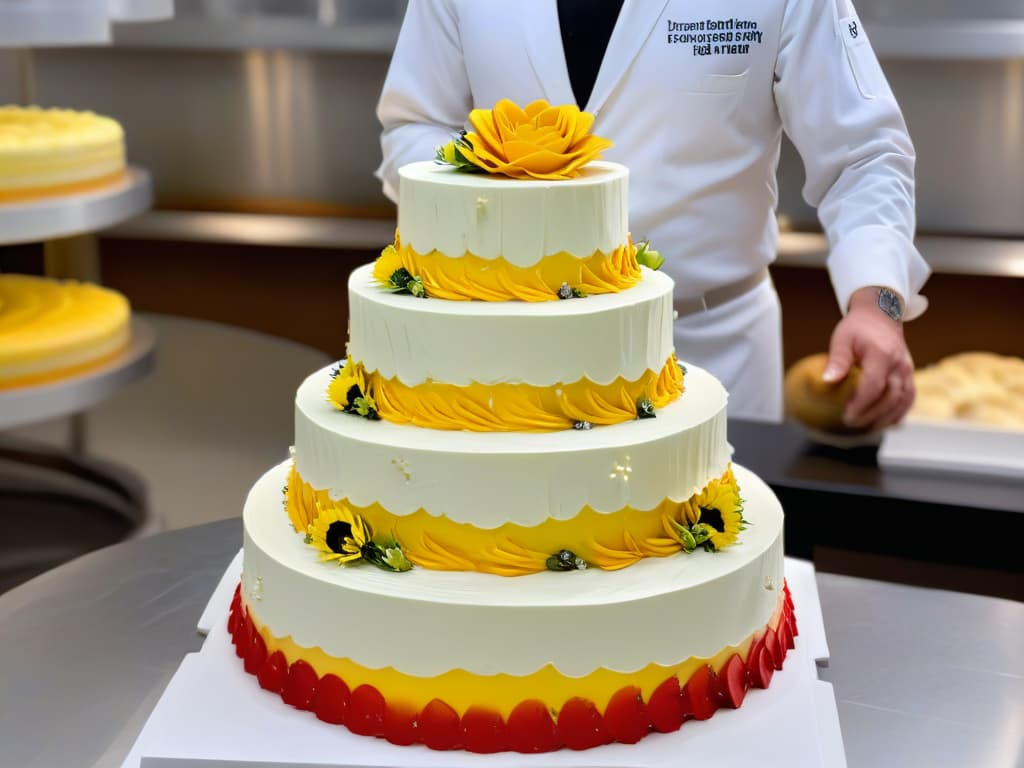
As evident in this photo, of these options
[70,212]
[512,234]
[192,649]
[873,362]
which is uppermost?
[512,234]

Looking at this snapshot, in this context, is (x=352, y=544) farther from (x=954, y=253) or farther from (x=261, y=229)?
(x=261, y=229)

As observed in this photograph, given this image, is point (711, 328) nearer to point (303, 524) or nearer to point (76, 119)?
point (303, 524)

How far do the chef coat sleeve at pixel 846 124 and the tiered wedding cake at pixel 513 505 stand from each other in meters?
0.77

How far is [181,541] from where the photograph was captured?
1695 mm

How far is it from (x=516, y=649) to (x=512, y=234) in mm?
393

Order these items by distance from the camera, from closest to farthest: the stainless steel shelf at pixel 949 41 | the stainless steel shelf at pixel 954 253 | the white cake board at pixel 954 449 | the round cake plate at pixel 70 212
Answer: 1. the white cake board at pixel 954 449
2. the round cake plate at pixel 70 212
3. the stainless steel shelf at pixel 949 41
4. the stainless steel shelf at pixel 954 253

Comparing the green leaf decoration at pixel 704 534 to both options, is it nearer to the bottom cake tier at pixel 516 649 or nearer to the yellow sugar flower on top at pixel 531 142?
the bottom cake tier at pixel 516 649

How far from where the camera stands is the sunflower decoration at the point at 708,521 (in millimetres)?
1288

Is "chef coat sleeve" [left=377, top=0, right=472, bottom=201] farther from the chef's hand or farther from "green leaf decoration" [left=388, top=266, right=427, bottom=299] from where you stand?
"green leaf decoration" [left=388, top=266, right=427, bottom=299]

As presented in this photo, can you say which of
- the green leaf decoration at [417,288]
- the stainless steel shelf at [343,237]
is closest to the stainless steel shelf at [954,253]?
the stainless steel shelf at [343,237]

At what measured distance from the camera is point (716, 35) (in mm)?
2035

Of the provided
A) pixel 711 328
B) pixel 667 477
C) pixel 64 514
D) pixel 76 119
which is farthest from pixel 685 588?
pixel 76 119

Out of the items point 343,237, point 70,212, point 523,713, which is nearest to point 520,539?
point 523,713

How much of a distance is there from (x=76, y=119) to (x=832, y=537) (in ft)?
5.66
